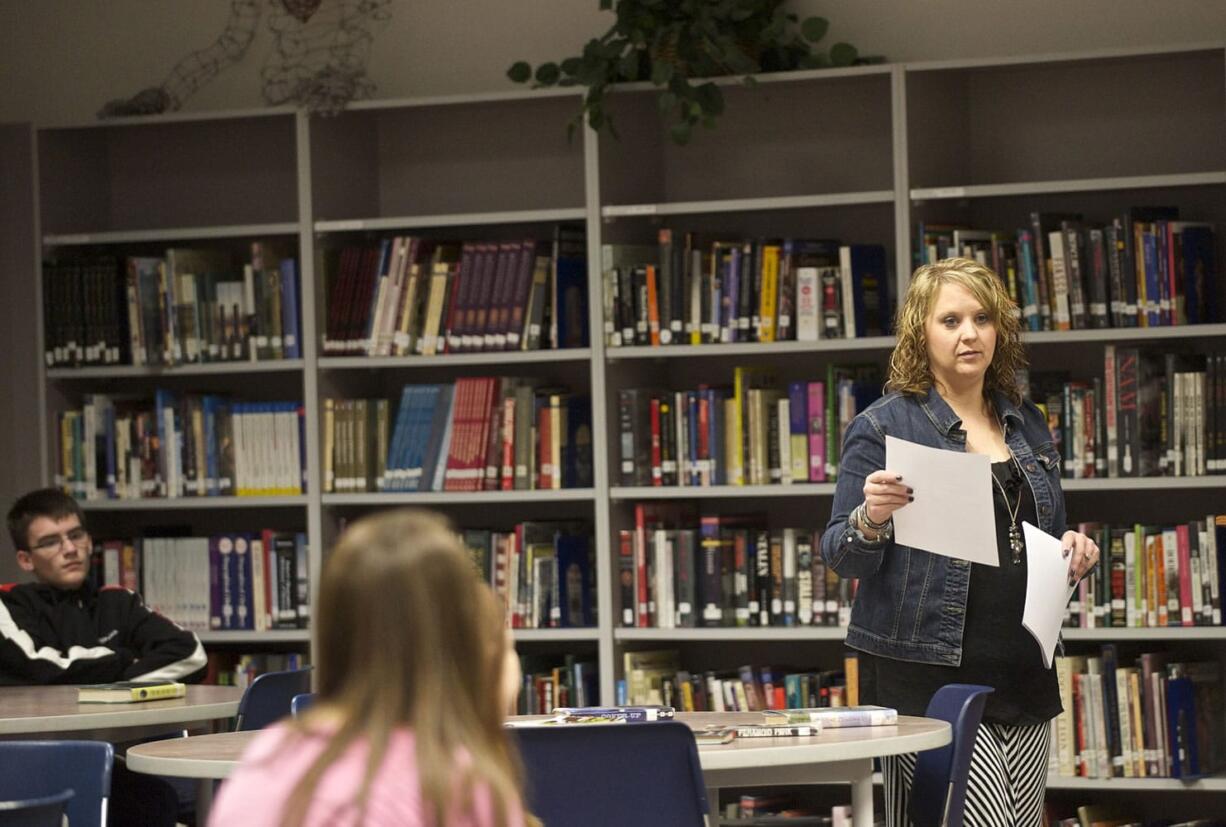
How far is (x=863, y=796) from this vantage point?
276cm

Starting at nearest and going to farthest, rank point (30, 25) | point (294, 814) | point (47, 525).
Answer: point (294, 814), point (47, 525), point (30, 25)

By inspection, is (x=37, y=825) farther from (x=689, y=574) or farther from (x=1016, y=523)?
(x=689, y=574)

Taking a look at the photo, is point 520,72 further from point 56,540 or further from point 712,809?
point 712,809

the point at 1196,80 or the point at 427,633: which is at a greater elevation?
the point at 1196,80

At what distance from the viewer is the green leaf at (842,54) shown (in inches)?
190

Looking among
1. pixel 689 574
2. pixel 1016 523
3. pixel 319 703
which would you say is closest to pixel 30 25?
pixel 689 574

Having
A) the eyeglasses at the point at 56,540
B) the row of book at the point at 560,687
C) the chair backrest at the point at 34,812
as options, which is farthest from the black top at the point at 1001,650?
the eyeglasses at the point at 56,540

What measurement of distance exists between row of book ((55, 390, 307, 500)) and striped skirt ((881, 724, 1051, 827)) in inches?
105

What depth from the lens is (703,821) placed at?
2.38 metres

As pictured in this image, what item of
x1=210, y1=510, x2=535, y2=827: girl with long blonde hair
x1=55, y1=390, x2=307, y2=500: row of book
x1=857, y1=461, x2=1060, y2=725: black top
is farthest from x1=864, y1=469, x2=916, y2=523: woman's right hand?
x1=55, y1=390, x2=307, y2=500: row of book

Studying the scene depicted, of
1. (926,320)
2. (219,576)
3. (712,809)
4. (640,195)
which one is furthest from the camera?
(219,576)

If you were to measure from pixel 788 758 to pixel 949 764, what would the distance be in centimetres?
39

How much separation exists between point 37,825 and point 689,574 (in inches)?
105

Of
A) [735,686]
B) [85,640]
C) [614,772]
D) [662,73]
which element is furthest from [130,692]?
[662,73]
